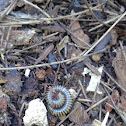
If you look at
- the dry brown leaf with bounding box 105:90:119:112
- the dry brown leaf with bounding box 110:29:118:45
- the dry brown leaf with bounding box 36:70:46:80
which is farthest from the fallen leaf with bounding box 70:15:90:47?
the dry brown leaf with bounding box 105:90:119:112

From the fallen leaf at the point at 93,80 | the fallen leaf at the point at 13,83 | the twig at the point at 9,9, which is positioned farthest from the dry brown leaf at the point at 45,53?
the twig at the point at 9,9

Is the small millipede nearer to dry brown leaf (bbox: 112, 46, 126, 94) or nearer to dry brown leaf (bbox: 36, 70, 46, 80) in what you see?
dry brown leaf (bbox: 36, 70, 46, 80)

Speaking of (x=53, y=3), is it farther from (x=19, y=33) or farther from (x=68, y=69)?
(x=68, y=69)

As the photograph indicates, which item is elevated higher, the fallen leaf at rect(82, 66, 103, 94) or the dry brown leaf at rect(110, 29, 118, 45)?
the dry brown leaf at rect(110, 29, 118, 45)

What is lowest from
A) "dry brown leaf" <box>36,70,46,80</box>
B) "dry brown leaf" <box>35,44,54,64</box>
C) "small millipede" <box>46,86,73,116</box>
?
"small millipede" <box>46,86,73,116</box>

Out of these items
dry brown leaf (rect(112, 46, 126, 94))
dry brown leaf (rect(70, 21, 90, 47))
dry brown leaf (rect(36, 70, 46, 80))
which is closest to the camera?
dry brown leaf (rect(36, 70, 46, 80))
